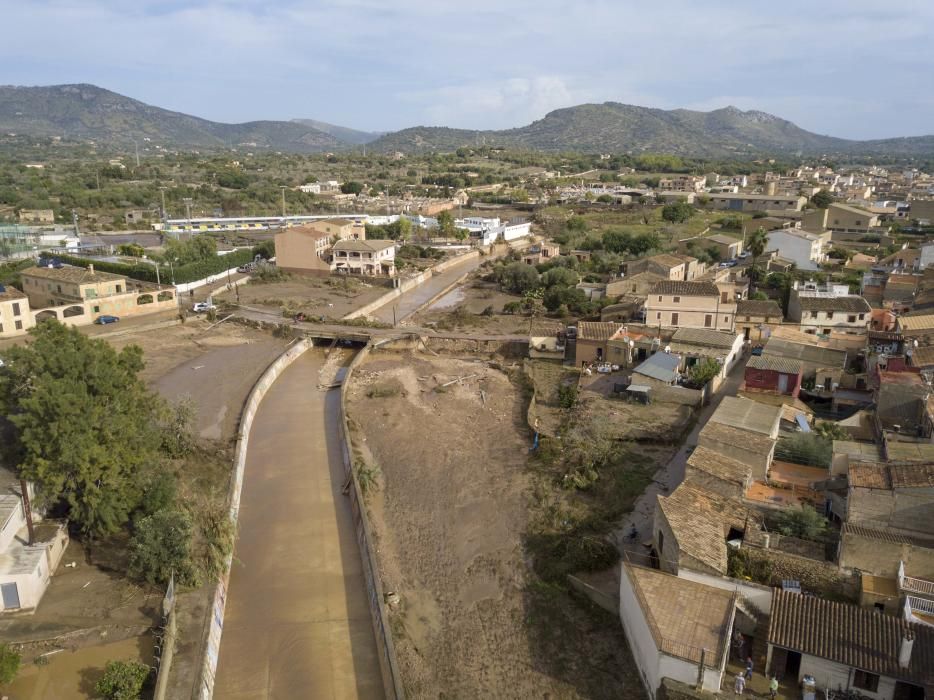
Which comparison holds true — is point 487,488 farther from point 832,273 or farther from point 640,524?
point 832,273

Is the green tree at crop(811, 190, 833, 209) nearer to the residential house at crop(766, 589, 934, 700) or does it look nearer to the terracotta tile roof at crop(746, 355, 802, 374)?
the terracotta tile roof at crop(746, 355, 802, 374)

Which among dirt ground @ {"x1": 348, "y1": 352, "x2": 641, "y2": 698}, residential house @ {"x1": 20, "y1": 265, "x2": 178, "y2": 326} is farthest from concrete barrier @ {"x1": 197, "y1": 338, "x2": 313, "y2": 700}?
residential house @ {"x1": 20, "y1": 265, "x2": 178, "y2": 326}

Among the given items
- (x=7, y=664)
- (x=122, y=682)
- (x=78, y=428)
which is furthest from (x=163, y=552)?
(x=78, y=428)

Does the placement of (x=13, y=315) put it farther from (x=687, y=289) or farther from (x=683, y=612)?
(x=683, y=612)

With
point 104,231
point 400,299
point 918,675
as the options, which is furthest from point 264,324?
point 104,231

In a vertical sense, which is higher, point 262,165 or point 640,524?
point 262,165

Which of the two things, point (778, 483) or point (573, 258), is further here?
point (573, 258)
